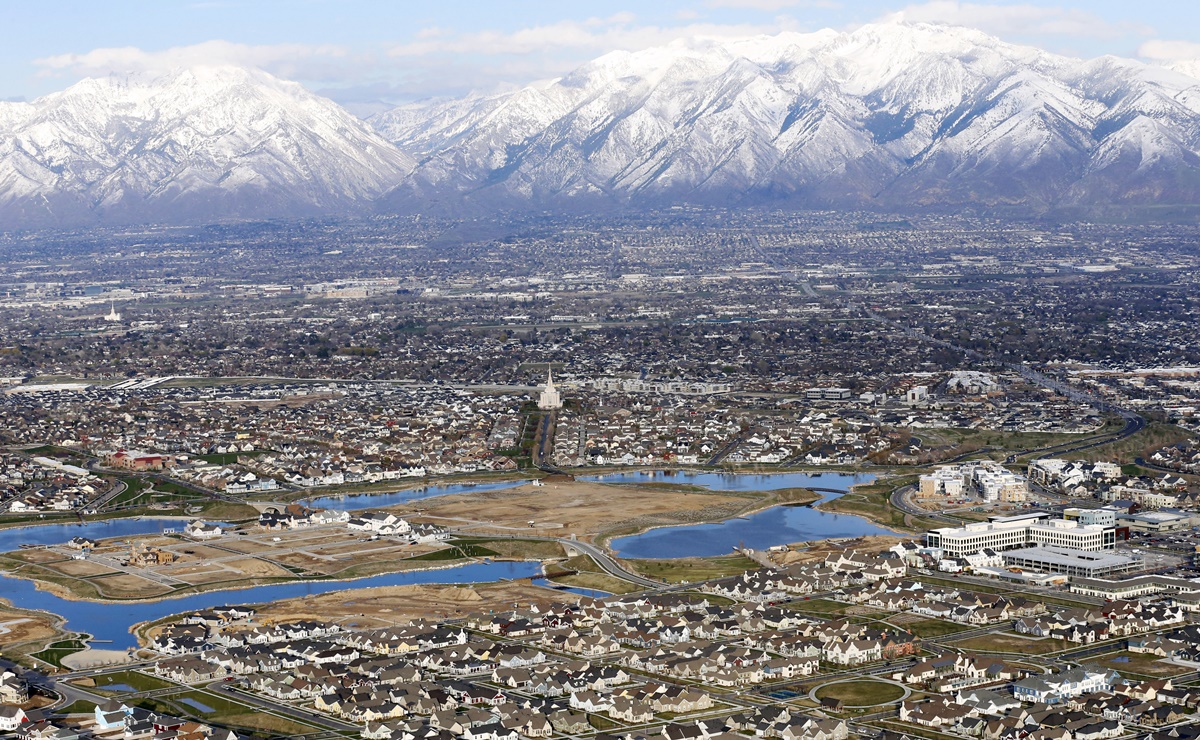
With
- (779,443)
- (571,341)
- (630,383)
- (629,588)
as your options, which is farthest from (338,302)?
(629,588)

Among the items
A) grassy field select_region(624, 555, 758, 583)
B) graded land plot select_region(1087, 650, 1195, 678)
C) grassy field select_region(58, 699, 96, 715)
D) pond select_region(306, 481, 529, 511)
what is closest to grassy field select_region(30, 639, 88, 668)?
grassy field select_region(58, 699, 96, 715)

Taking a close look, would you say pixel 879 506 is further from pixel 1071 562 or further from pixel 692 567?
pixel 1071 562

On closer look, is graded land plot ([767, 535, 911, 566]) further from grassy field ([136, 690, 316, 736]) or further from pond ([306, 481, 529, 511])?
grassy field ([136, 690, 316, 736])

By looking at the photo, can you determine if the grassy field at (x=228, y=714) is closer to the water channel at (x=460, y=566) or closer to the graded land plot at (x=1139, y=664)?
the water channel at (x=460, y=566)

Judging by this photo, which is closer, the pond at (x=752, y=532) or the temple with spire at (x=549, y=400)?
the pond at (x=752, y=532)

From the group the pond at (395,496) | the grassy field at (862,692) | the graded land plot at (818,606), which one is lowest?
the pond at (395,496)

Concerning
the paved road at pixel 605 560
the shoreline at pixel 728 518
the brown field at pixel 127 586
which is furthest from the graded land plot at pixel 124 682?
the shoreline at pixel 728 518

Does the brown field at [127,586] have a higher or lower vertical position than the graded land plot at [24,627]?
lower
